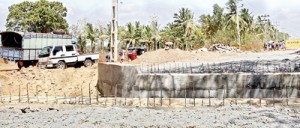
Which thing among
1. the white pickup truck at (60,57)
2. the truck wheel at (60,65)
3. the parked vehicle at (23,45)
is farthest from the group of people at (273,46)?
the truck wheel at (60,65)

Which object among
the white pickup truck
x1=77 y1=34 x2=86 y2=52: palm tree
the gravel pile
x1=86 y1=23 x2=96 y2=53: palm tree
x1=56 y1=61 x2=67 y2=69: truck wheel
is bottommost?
the gravel pile

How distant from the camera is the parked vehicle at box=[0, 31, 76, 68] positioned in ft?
71.1

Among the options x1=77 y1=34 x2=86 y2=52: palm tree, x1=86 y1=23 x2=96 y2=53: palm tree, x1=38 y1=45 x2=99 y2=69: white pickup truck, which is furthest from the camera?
x1=77 y1=34 x2=86 y2=52: palm tree

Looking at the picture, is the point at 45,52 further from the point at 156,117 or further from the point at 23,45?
the point at 156,117

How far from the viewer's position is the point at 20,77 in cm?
1836

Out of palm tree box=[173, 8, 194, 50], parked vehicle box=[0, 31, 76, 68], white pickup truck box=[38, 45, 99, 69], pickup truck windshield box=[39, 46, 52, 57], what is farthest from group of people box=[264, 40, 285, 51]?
pickup truck windshield box=[39, 46, 52, 57]

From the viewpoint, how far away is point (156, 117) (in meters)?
7.12

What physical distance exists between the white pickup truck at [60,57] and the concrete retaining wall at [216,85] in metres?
10.7

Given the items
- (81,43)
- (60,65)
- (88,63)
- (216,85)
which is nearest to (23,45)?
(60,65)

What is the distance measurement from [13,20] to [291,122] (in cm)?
4760

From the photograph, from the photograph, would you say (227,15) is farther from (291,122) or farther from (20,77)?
(291,122)

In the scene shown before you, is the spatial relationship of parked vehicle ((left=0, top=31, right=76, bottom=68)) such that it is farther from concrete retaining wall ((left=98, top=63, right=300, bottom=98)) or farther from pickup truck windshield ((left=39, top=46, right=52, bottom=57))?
concrete retaining wall ((left=98, top=63, right=300, bottom=98))

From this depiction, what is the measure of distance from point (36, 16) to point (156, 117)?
4347 centimetres

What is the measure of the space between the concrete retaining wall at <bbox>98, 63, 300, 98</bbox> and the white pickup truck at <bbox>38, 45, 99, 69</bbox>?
34.9ft
